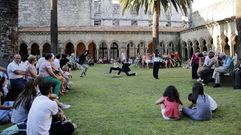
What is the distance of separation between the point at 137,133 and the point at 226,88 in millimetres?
7276

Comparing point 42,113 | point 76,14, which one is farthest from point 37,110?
point 76,14

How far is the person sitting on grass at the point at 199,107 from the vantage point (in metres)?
8.16

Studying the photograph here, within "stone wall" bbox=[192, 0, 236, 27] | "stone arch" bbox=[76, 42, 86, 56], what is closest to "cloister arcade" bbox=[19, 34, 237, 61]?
"stone arch" bbox=[76, 42, 86, 56]

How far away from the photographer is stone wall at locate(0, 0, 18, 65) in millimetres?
11008

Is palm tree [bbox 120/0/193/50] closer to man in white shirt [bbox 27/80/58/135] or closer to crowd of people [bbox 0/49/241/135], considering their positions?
crowd of people [bbox 0/49/241/135]

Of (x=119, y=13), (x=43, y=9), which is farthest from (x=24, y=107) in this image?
(x=119, y=13)

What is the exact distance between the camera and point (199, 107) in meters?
8.19

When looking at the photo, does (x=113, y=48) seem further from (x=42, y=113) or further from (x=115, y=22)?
(x=42, y=113)

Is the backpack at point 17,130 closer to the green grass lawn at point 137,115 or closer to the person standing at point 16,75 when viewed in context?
the green grass lawn at point 137,115

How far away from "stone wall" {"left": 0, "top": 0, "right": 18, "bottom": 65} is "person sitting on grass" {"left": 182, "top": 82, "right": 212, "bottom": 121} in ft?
18.1

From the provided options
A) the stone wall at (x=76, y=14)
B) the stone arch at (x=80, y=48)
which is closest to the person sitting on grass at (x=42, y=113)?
the stone arch at (x=80, y=48)

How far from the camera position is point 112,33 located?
42.9m

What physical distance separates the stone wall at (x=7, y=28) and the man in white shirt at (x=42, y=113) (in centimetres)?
551

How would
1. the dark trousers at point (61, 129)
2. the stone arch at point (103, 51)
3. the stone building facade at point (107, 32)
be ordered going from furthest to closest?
the stone arch at point (103, 51) < the stone building facade at point (107, 32) < the dark trousers at point (61, 129)
